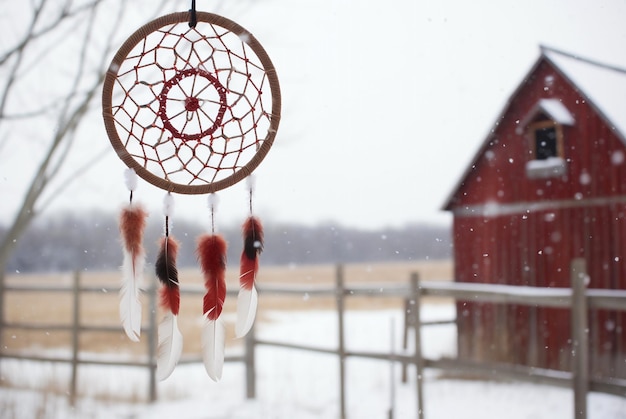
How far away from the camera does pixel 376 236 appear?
440 centimetres

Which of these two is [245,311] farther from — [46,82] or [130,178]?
[46,82]

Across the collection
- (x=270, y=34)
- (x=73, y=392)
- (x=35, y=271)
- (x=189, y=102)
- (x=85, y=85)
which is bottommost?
(x=73, y=392)

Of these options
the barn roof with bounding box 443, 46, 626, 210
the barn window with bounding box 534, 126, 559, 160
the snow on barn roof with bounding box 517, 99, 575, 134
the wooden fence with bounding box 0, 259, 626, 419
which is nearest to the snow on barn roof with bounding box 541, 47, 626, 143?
the barn roof with bounding box 443, 46, 626, 210

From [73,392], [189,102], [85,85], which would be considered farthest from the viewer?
[73,392]

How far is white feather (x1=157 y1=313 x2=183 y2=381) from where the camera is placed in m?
Answer: 1.17

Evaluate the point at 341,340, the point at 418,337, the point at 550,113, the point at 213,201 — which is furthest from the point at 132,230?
the point at 550,113

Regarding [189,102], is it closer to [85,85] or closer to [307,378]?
[85,85]

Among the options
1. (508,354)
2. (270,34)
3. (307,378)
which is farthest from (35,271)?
(508,354)

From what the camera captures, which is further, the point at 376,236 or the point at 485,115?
the point at 376,236

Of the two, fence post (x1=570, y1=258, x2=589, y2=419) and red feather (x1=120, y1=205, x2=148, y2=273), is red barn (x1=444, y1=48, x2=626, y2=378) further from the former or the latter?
red feather (x1=120, y1=205, x2=148, y2=273)

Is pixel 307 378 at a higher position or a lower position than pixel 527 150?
lower

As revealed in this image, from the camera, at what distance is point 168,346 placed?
1.19 metres

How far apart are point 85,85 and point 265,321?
3063mm

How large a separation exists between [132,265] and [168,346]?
178 mm
